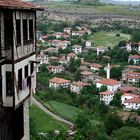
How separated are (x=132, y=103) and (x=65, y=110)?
13046mm

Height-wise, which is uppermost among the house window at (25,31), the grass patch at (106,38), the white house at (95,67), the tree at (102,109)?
the house window at (25,31)

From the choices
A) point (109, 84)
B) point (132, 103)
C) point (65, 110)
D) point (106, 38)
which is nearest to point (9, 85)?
point (65, 110)

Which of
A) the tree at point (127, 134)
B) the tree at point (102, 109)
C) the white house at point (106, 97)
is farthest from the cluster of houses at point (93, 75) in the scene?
the tree at point (127, 134)

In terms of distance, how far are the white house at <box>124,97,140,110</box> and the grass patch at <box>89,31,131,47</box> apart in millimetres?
46926

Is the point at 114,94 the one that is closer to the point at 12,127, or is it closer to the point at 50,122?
the point at 50,122

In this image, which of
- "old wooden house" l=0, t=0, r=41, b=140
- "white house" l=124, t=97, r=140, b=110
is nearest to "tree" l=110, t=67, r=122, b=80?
"white house" l=124, t=97, r=140, b=110

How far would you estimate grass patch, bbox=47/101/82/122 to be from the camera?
3923 cm

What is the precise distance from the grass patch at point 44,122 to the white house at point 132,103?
15.9m

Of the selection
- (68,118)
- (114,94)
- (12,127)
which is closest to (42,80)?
(114,94)

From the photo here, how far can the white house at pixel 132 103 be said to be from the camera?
50.7 m

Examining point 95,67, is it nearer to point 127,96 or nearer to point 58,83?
point 58,83

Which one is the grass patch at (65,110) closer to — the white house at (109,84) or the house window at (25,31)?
the white house at (109,84)

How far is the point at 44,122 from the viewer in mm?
35062

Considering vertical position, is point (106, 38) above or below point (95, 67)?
below
